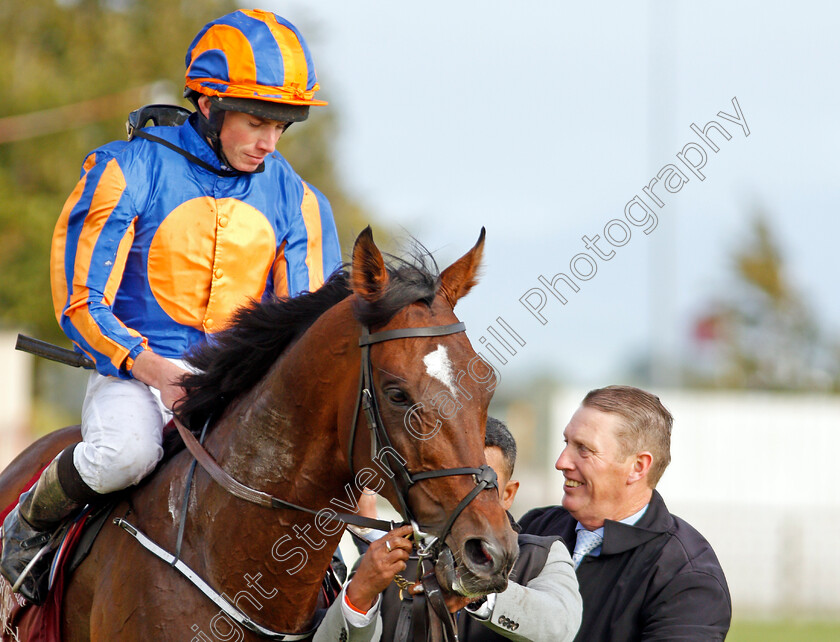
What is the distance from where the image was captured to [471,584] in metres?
2.59

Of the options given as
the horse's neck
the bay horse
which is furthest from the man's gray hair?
the horse's neck

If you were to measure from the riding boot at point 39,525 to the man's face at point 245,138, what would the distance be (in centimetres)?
119

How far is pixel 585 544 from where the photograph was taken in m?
3.60

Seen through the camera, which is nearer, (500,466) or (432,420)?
(432,420)

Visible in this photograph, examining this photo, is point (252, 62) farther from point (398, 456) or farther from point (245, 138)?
point (398, 456)

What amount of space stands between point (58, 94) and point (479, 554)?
17642 millimetres

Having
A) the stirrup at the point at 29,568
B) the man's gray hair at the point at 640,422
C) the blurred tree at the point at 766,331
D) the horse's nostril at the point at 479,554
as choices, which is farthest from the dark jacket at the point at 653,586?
the blurred tree at the point at 766,331

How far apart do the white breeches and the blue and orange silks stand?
90 millimetres

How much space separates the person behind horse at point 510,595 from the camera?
2.89 m

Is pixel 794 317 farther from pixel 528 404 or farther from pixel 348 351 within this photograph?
pixel 348 351

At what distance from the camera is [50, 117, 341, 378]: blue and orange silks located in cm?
354

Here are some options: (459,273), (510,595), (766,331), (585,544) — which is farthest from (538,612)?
(766,331)

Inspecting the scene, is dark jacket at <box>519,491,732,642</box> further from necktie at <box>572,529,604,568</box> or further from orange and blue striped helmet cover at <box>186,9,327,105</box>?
orange and blue striped helmet cover at <box>186,9,327,105</box>

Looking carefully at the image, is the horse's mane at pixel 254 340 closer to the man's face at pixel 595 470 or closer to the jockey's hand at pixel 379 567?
the jockey's hand at pixel 379 567
